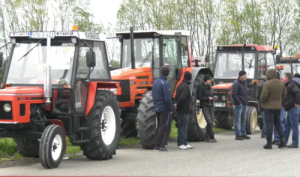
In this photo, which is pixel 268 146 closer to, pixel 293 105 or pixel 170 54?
pixel 293 105

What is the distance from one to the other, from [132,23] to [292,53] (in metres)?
14.6

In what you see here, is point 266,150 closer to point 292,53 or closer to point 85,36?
point 85,36

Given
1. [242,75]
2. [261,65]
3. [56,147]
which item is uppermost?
[261,65]

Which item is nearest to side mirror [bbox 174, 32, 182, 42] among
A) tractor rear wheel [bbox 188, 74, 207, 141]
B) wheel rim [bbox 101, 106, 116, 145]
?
tractor rear wheel [bbox 188, 74, 207, 141]

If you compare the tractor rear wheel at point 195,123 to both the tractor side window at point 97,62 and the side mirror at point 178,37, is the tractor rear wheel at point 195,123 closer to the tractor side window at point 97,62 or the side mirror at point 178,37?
the side mirror at point 178,37

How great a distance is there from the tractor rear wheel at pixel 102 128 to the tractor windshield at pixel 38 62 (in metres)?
0.91

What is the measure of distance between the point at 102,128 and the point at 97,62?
1384mm

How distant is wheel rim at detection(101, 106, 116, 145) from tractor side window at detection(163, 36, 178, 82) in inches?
120

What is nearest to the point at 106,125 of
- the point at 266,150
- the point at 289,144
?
the point at 266,150

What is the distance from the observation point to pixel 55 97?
11016 mm

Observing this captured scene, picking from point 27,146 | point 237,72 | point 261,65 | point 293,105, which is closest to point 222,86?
point 237,72

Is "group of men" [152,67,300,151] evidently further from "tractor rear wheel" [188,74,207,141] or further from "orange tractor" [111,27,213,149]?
"tractor rear wheel" [188,74,207,141]

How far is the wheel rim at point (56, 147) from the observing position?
1043cm

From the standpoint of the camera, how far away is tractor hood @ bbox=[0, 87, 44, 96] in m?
10.3
